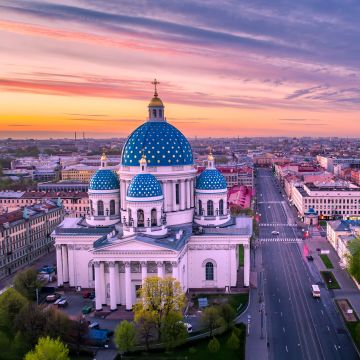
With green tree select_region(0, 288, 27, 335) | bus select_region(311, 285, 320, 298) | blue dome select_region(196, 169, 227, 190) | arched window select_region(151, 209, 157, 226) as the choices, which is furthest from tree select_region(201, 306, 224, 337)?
blue dome select_region(196, 169, 227, 190)

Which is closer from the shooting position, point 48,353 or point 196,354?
point 48,353

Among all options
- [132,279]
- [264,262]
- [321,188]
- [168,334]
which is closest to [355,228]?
[264,262]

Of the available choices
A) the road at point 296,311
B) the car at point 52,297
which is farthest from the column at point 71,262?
the road at point 296,311

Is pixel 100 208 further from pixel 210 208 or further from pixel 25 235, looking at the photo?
pixel 25 235

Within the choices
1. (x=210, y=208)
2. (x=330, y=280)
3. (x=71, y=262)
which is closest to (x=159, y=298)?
(x=71, y=262)

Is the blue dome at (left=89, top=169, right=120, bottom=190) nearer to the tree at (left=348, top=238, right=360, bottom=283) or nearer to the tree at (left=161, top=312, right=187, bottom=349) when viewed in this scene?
the tree at (left=161, top=312, right=187, bottom=349)
